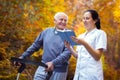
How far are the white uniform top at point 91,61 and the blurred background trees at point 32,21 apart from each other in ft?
9.59

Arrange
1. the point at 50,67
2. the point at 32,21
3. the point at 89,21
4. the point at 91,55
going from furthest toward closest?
the point at 32,21 < the point at 50,67 < the point at 89,21 < the point at 91,55

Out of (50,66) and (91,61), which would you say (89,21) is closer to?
(91,61)

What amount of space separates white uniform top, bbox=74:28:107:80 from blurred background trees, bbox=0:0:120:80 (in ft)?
9.59

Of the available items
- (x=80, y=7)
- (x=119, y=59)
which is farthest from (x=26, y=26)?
(x=119, y=59)

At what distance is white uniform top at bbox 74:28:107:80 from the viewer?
1938 mm

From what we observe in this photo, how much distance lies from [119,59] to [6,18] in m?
2.22

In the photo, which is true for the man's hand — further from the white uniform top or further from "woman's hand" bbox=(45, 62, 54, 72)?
the white uniform top

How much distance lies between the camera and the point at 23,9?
197 inches

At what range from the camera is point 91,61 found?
1944 millimetres

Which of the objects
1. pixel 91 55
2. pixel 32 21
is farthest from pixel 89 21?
pixel 32 21

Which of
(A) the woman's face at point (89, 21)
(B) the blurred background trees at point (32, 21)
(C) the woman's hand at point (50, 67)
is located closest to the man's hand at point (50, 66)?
(C) the woman's hand at point (50, 67)

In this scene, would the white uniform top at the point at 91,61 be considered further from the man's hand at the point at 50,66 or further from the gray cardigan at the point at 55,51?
the gray cardigan at the point at 55,51

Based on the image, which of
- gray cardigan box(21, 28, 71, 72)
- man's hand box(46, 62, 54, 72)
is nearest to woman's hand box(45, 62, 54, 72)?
man's hand box(46, 62, 54, 72)

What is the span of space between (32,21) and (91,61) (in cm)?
319
